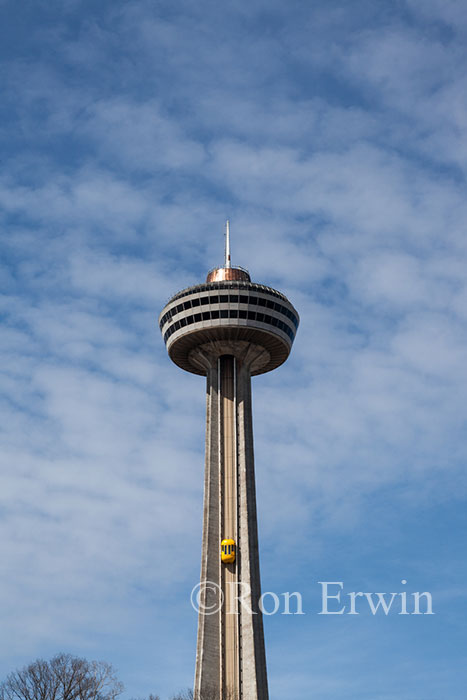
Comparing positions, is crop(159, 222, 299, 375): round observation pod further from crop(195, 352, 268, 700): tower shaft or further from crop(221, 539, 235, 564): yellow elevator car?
crop(221, 539, 235, 564): yellow elevator car

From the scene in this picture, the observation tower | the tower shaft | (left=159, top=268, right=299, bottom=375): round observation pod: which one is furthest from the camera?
(left=159, top=268, right=299, bottom=375): round observation pod

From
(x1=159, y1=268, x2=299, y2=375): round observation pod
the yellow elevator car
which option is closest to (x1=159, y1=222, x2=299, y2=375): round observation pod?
(x1=159, y1=268, x2=299, y2=375): round observation pod

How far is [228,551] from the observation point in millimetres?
110500

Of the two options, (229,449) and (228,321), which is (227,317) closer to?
(228,321)

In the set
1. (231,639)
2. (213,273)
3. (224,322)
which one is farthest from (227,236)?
(231,639)

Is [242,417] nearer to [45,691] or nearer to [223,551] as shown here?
[223,551]

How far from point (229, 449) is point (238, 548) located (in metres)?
14.6

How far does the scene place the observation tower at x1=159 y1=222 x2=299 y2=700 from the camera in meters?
104

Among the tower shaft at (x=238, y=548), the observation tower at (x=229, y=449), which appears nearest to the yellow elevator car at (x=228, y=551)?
the observation tower at (x=229, y=449)

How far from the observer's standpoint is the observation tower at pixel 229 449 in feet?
341

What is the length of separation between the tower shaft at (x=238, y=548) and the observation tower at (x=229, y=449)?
127 millimetres

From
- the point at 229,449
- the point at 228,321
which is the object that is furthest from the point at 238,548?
the point at 228,321

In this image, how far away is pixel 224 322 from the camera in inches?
4611

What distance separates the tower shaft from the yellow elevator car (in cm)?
79
